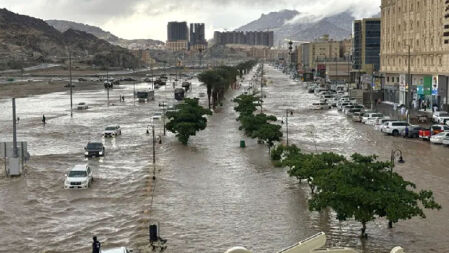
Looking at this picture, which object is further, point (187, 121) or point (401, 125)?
point (401, 125)

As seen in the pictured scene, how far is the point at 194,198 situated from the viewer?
29234 millimetres

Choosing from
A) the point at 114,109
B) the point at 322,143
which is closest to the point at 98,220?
the point at 322,143

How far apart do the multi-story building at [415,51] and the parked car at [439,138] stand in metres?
13.1

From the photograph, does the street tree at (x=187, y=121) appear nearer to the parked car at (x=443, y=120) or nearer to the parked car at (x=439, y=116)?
the parked car at (x=443, y=120)

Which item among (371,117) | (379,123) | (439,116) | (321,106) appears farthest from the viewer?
(321,106)

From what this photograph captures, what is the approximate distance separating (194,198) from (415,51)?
171ft

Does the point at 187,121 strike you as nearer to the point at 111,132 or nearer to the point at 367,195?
the point at 111,132

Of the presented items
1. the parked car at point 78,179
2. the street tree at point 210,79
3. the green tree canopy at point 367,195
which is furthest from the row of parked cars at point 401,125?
the parked car at point 78,179

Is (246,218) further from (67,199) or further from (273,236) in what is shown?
(67,199)

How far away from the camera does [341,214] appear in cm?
2122

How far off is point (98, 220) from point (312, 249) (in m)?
12.5

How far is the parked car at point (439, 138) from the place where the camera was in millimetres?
45500

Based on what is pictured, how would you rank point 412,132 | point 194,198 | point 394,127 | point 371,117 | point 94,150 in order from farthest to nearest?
point 371,117 < point 394,127 < point 412,132 < point 94,150 < point 194,198

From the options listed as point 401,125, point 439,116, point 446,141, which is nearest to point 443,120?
point 439,116
